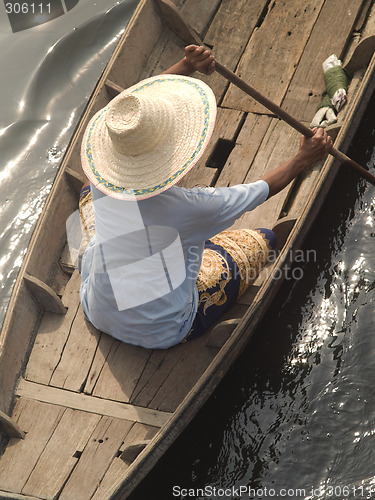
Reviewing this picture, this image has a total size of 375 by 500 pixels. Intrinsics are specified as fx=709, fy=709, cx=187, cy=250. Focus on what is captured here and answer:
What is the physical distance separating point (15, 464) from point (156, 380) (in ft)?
2.83

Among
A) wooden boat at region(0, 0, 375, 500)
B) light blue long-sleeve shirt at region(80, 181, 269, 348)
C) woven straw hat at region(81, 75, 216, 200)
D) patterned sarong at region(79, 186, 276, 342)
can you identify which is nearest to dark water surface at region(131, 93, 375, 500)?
wooden boat at region(0, 0, 375, 500)

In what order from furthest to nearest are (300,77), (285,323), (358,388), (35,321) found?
(300,77), (285,323), (358,388), (35,321)

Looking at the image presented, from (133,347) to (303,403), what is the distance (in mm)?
1228

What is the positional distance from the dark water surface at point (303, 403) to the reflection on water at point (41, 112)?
6.64 ft

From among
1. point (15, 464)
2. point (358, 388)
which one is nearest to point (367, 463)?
point (358, 388)

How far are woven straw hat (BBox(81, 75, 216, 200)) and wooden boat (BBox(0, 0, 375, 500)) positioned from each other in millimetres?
1107

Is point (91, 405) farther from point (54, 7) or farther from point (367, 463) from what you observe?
point (54, 7)

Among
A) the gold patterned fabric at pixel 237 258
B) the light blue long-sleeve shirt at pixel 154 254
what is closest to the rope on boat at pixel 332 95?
the gold patterned fabric at pixel 237 258

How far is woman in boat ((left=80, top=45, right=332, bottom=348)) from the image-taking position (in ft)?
10.4

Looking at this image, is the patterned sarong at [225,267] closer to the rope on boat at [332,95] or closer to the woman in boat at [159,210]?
the woman in boat at [159,210]

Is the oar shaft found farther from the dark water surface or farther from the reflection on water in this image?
the reflection on water

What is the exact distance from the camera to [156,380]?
155 inches

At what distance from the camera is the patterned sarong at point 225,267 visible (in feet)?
13.1

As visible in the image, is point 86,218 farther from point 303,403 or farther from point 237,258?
point 303,403
